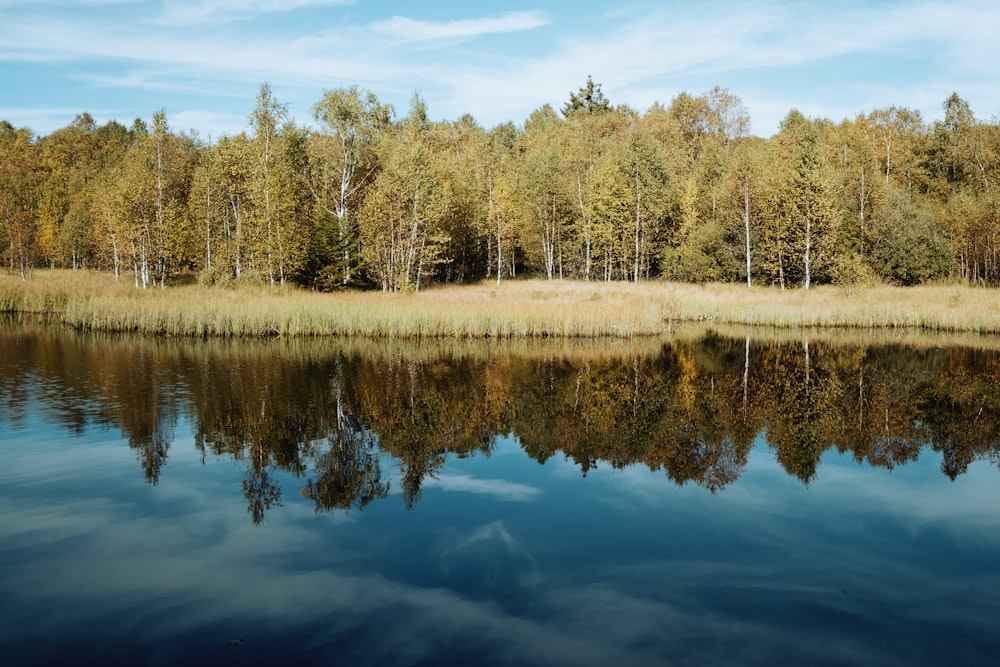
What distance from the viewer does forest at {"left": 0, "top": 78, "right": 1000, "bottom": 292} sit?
155ft

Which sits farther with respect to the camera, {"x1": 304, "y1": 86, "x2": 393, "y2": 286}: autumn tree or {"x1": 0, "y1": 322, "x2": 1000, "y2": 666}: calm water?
{"x1": 304, "y1": 86, "x2": 393, "y2": 286}: autumn tree

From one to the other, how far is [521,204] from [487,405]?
48.1 metres

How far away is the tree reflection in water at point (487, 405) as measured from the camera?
43.9 ft

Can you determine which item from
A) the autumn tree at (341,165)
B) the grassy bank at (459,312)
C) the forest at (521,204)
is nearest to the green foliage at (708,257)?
the forest at (521,204)

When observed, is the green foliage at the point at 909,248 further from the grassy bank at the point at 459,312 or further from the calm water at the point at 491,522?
the calm water at the point at 491,522

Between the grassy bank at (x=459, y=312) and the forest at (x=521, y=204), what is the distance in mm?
8117

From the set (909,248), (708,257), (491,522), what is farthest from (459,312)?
(909,248)

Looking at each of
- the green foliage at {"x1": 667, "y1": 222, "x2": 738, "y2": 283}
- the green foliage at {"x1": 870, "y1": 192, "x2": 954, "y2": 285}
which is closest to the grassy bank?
the green foliage at {"x1": 870, "y1": 192, "x2": 954, "y2": 285}

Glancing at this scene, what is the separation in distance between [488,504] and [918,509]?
6.90 meters

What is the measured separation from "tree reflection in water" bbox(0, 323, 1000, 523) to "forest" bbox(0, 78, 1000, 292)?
21.3 meters

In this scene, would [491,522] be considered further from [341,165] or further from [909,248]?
[909,248]

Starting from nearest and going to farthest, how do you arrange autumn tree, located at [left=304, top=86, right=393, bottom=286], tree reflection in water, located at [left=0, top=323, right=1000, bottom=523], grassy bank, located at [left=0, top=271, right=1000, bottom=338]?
tree reflection in water, located at [left=0, top=323, right=1000, bottom=523], grassy bank, located at [left=0, top=271, right=1000, bottom=338], autumn tree, located at [left=304, top=86, right=393, bottom=286]

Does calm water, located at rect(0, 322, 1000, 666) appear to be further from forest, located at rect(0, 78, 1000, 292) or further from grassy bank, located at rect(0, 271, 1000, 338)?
forest, located at rect(0, 78, 1000, 292)

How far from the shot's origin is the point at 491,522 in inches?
400
